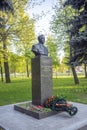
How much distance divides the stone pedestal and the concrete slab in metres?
0.86

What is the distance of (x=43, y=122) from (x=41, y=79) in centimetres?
167

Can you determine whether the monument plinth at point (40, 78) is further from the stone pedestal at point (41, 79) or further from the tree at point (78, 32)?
the tree at point (78, 32)

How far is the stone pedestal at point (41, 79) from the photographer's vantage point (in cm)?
643

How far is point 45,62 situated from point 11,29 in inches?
401

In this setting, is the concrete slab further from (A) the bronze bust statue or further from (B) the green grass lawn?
(A) the bronze bust statue

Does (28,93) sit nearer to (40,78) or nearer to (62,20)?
(40,78)

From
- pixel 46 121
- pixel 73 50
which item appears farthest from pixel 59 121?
pixel 73 50

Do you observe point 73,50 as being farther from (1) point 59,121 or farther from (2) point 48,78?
(1) point 59,121

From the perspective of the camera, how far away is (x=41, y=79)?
643cm

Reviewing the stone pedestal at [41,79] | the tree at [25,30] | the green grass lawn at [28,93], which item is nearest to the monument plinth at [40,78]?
the stone pedestal at [41,79]

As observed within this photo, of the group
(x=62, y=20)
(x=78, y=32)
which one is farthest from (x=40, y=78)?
(x=62, y=20)

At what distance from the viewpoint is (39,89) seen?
6430 mm

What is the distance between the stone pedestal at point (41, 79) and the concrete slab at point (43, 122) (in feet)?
2.83

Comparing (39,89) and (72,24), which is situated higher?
(72,24)
